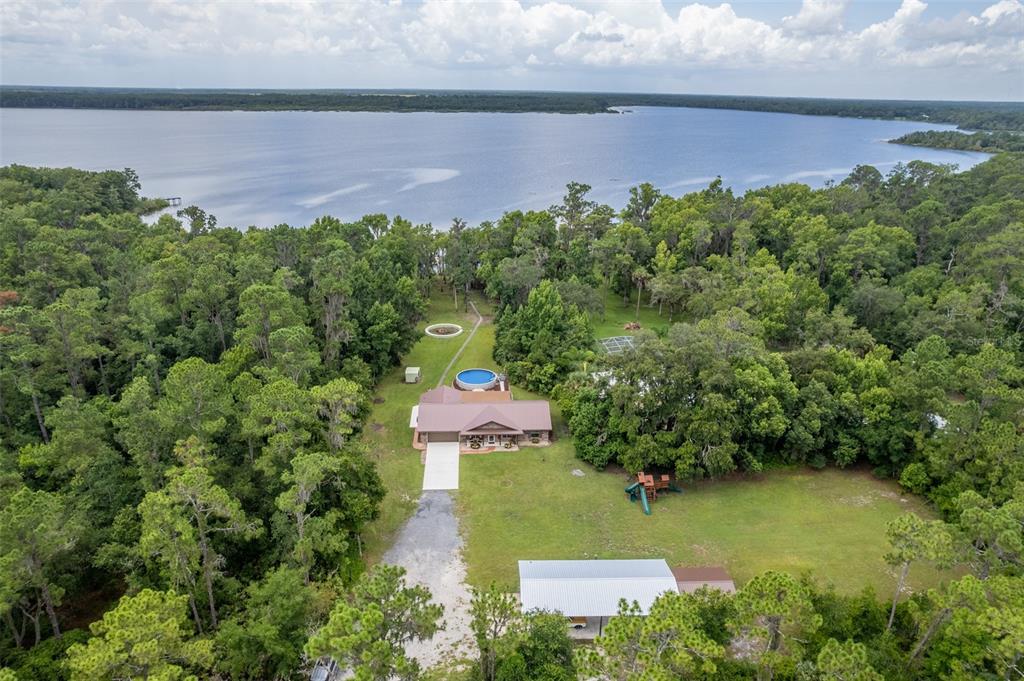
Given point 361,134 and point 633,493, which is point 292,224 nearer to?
point 633,493

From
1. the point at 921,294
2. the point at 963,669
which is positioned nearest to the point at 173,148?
the point at 921,294

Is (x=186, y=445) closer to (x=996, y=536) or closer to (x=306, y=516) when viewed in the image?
(x=306, y=516)

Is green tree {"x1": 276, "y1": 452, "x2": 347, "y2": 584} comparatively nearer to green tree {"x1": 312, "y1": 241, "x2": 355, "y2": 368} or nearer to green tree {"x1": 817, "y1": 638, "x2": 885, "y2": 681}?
green tree {"x1": 312, "y1": 241, "x2": 355, "y2": 368}

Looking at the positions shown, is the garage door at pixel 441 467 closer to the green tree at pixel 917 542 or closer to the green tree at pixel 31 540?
the green tree at pixel 31 540

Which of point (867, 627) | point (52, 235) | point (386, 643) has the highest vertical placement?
point (52, 235)

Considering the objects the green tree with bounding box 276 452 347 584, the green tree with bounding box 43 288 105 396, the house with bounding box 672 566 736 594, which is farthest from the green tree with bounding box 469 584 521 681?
the green tree with bounding box 43 288 105 396

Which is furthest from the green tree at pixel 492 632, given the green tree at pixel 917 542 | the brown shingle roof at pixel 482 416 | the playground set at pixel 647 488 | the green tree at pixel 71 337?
the green tree at pixel 71 337

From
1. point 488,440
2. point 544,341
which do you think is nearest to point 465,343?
point 544,341
